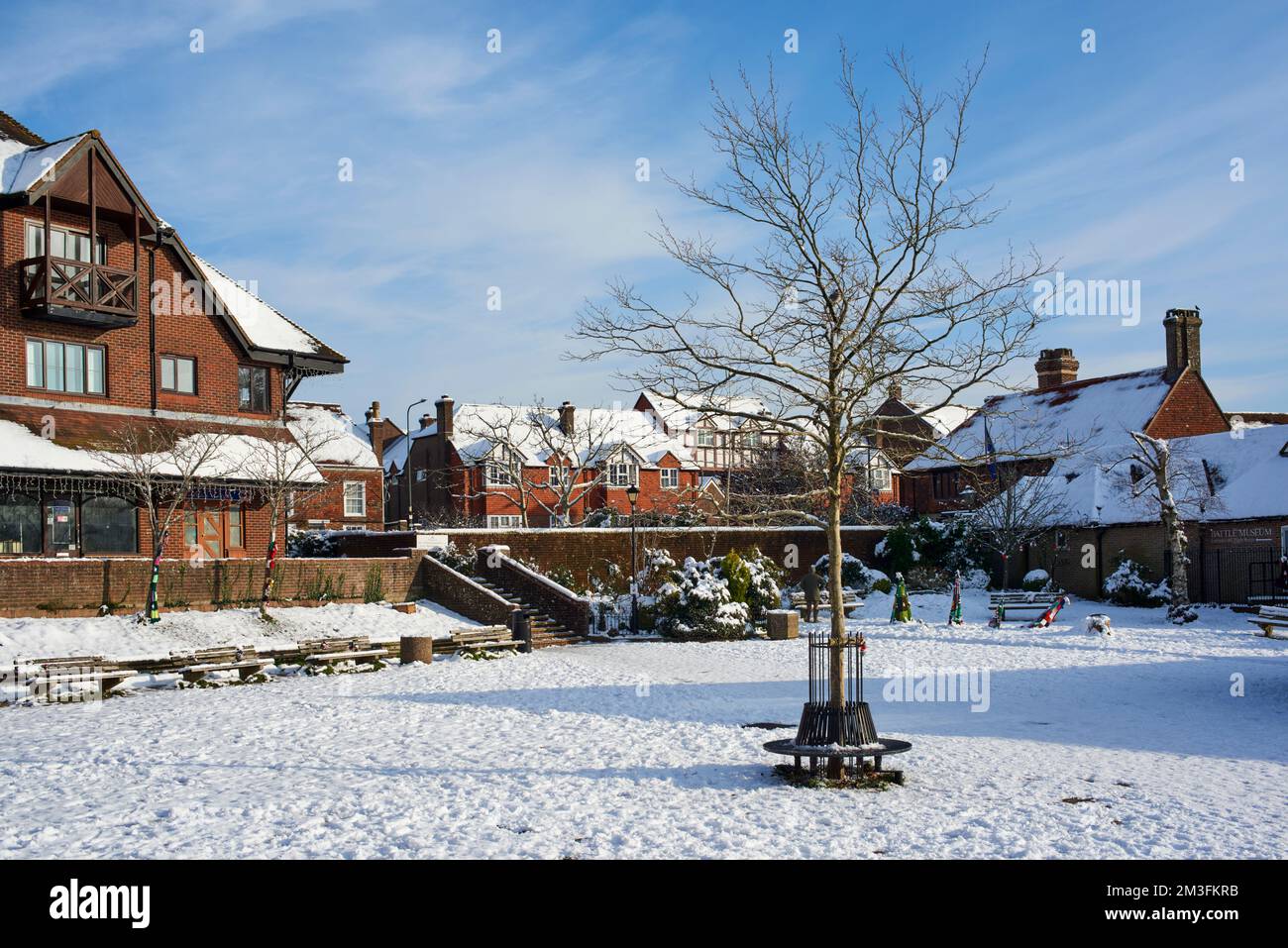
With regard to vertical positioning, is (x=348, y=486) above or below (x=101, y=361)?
below

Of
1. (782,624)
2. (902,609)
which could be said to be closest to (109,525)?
(782,624)

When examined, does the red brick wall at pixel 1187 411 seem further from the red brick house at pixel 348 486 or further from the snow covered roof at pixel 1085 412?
the red brick house at pixel 348 486

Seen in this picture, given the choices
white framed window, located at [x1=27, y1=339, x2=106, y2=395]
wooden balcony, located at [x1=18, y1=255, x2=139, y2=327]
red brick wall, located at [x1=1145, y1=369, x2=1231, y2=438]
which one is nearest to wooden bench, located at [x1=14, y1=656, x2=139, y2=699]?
white framed window, located at [x1=27, y1=339, x2=106, y2=395]

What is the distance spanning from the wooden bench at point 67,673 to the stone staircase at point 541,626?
10.3 m

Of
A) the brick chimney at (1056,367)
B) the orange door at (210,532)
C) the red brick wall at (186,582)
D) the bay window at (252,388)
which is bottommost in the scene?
the red brick wall at (186,582)

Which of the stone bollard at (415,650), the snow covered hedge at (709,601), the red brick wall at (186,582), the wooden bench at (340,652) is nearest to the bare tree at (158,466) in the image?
the red brick wall at (186,582)

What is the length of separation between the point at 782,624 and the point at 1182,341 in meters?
27.1

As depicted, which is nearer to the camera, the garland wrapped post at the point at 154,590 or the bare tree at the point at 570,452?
the garland wrapped post at the point at 154,590

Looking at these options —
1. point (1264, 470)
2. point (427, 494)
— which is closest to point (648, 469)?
point (427, 494)

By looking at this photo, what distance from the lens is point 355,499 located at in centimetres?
5181

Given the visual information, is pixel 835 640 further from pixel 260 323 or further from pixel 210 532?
pixel 260 323

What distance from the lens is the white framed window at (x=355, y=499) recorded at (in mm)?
51594
